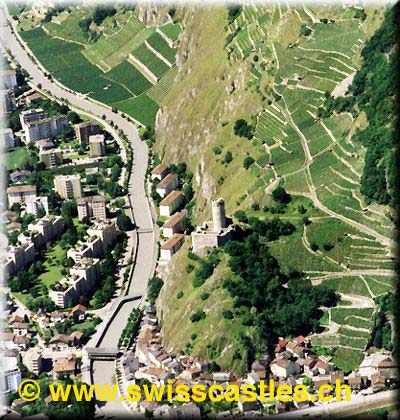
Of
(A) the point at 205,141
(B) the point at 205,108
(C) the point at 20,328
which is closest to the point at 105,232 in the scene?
(A) the point at 205,141

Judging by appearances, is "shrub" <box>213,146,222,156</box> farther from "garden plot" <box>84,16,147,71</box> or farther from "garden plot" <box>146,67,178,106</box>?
"garden plot" <box>84,16,147,71</box>

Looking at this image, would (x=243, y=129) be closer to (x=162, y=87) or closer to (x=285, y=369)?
(x=162, y=87)

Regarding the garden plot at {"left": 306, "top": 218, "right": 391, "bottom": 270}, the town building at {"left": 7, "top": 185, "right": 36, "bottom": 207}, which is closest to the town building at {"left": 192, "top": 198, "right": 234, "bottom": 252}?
the garden plot at {"left": 306, "top": 218, "right": 391, "bottom": 270}

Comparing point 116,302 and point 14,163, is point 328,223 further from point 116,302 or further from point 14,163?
point 14,163

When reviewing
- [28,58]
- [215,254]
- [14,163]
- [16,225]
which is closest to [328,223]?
[215,254]

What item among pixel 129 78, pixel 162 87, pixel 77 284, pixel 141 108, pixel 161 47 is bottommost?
pixel 77 284

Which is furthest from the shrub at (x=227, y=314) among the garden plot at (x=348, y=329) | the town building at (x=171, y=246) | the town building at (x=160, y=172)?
the town building at (x=160, y=172)
